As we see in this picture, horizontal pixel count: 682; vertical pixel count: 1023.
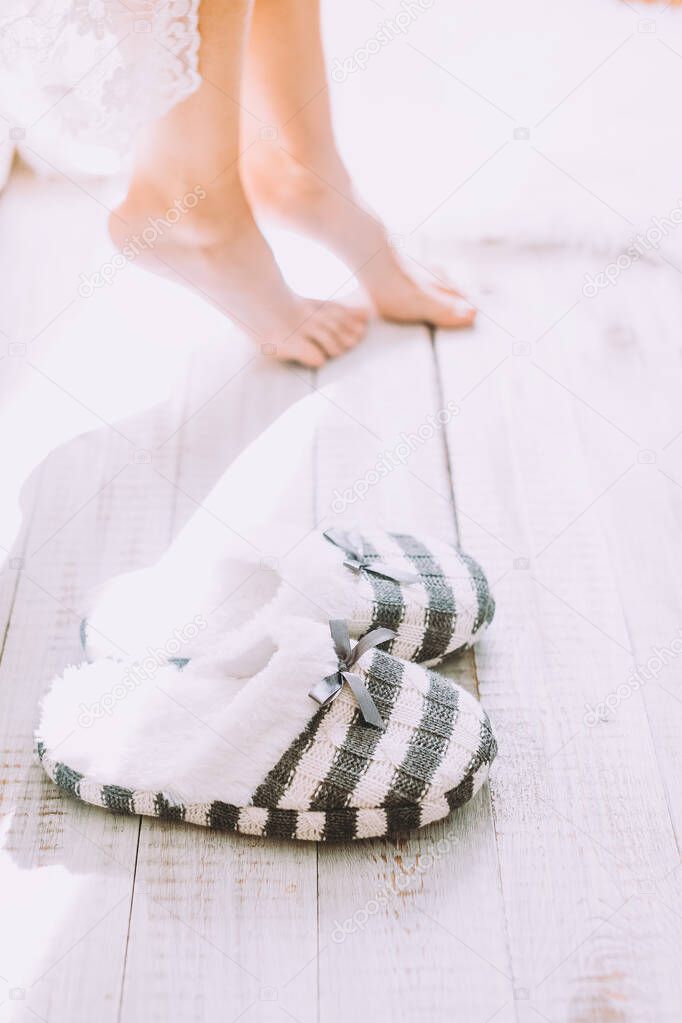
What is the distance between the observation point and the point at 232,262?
1439 mm

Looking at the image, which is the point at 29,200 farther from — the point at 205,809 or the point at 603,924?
the point at 603,924

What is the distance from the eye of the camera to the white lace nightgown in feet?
3.84

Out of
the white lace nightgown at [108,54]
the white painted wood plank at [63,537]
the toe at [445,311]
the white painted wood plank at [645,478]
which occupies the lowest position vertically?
the white painted wood plank at [645,478]

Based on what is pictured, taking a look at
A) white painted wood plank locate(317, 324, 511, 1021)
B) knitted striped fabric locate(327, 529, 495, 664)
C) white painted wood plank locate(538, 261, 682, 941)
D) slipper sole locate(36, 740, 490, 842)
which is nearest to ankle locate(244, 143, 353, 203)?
white painted wood plank locate(538, 261, 682, 941)

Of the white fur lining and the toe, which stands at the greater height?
the white fur lining

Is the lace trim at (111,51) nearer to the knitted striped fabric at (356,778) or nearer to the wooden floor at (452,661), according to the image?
the wooden floor at (452,661)

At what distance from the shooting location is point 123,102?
1265mm

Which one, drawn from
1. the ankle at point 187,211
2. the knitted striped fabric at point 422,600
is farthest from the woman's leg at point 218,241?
the knitted striped fabric at point 422,600

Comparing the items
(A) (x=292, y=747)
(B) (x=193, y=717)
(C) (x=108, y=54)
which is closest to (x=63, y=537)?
(B) (x=193, y=717)

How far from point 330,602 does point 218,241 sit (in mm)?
702

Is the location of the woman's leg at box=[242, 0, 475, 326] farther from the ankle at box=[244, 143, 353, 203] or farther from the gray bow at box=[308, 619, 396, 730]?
the gray bow at box=[308, 619, 396, 730]

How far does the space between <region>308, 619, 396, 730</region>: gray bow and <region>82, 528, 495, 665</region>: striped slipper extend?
5 cm

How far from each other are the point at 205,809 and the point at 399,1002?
248 mm

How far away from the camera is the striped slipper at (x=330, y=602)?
0.99 metres
